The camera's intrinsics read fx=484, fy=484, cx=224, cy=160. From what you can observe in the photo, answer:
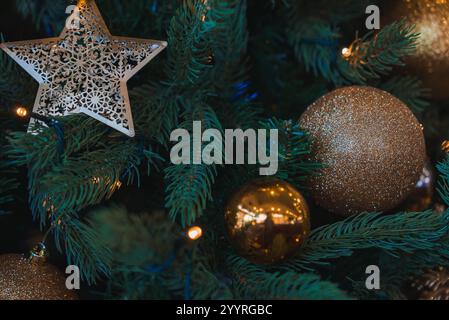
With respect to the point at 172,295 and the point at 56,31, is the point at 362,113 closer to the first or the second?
the point at 172,295

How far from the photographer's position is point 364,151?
0.60 m

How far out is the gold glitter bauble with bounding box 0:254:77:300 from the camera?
0.55 m

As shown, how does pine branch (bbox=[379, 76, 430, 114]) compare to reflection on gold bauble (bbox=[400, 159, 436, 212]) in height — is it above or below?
above

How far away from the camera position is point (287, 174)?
587 millimetres

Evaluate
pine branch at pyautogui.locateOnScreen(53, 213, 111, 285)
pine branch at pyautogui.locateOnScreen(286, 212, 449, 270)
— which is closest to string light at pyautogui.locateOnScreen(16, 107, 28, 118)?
pine branch at pyautogui.locateOnScreen(53, 213, 111, 285)

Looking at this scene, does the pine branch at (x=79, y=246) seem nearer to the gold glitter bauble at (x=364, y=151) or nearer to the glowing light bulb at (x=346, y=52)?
the gold glitter bauble at (x=364, y=151)

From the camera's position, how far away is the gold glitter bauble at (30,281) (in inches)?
21.5

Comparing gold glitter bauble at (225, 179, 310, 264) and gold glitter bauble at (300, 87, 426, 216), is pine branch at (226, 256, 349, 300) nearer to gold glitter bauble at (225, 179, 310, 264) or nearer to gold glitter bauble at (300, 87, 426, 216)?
gold glitter bauble at (225, 179, 310, 264)

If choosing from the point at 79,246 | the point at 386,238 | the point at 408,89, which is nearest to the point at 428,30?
the point at 408,89

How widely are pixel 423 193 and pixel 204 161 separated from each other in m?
0.38

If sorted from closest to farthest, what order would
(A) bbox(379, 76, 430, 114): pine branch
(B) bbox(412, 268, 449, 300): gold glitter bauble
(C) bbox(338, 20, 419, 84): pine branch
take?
(B) bbox(412, 268, 449, 300): gold glitter bauble → (C) bbox(338, 20, 419, 84): pine branch → (A) bbox(379, 76, 430, 114): pine branch

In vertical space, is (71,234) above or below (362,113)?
below

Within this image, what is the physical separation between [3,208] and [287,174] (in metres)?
0.39

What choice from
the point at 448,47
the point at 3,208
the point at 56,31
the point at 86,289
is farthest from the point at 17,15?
the point at 448,47
